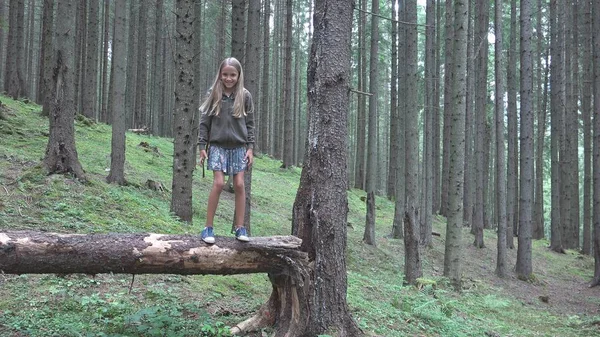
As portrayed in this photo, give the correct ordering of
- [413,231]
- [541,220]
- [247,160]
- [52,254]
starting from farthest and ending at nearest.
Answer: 1. [541,220]
2. [413,231]
3. [247,160]
4. [52,254]

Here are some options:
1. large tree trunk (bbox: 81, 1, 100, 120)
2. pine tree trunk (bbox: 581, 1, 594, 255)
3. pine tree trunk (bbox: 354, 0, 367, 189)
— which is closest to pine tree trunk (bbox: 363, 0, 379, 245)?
pine tree trunk (bbox: 354, 0, 367, 189)

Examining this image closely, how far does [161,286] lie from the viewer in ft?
17.9

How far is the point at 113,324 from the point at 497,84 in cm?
1418

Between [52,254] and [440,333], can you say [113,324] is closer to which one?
[52,254]

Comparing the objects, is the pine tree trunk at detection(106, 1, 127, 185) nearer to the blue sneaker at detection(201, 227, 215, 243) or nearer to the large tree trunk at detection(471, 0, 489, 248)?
the blue sneaker at detection(201, 227, 215, 243)

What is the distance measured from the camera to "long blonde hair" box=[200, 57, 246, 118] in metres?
4.73

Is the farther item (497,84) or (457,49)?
(497,84)

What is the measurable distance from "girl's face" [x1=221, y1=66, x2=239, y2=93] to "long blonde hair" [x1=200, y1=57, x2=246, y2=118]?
0.03 meters

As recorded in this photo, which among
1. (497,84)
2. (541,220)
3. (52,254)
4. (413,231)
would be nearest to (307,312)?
(52,254)

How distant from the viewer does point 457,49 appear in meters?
10.0

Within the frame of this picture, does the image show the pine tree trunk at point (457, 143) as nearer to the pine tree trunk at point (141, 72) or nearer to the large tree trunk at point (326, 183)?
the large tree trunk at point (326, 183)

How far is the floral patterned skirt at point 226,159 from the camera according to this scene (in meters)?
4.68

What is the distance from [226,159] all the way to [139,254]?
4.26 feet

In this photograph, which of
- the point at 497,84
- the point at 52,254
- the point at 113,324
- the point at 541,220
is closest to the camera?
the point at 52,254
